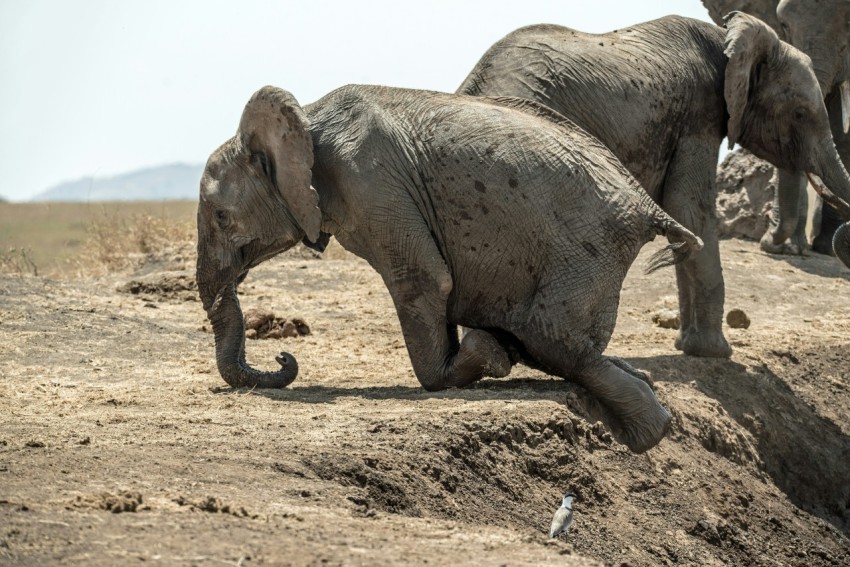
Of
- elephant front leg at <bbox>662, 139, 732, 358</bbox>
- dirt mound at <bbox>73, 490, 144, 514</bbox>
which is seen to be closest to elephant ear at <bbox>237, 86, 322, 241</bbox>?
elephant front leg at <bbox>662, 139, 732, 358</bbox>

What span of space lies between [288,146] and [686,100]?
120 inches

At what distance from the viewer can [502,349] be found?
820 cm

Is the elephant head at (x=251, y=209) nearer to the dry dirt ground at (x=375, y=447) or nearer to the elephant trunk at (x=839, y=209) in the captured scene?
the dry dirt ground at (x=375, y=447)

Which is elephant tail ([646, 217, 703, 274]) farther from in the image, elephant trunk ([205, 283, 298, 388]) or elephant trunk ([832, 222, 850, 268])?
elephant trunk ([832, 222, 850, 268])

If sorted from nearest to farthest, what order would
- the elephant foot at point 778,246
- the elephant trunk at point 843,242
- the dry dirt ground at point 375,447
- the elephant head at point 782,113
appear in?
the dry dirt ground at point 375,447 → the elephant head at point 782,113 → the elephant trunk at point 843,242 → the elephant foot at point 778,246

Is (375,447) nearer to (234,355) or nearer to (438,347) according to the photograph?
(438,347)

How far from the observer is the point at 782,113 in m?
10.6

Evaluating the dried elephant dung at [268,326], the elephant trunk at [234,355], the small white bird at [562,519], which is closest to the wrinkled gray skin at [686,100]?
the elephant trunk at [234,355]

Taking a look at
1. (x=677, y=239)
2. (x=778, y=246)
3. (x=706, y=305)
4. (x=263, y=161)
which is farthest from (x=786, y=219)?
(x=263, y=161)

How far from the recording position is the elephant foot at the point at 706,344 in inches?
410

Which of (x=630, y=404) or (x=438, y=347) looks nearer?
(x=630, y=404)

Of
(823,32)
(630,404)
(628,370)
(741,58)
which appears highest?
(823,32)

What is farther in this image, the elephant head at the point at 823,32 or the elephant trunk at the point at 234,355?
→ the elephant head at the point at 823,32

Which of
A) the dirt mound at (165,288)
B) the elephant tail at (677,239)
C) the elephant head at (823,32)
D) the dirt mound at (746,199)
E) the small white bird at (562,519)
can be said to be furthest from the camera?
the dirt mound at (746,199)
